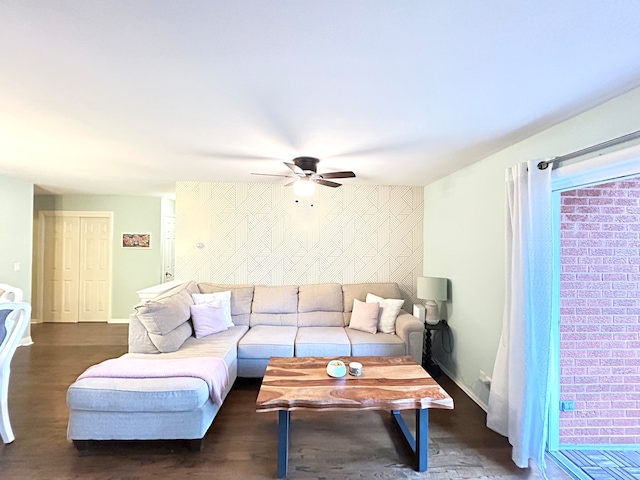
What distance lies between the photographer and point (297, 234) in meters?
4.62

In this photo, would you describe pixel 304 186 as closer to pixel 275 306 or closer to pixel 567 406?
pixel 275 306

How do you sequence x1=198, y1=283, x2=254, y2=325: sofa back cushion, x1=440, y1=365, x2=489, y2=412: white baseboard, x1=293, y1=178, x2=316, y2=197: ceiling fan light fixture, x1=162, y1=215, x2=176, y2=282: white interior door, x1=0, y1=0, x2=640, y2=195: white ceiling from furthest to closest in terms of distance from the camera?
x1=162, y1=215, x2=176, y2=282: white interior door
x1=198, y1=283, x2=254, y2=325: sofa back cushion
x1=293, y1=178, x2=316, y2=197: ceiling fan light fixture
x1=440, y1=365, x2=489, y2=412: white baseboard
x1=0, y1=0, x2=640, y2=195: white ceiling

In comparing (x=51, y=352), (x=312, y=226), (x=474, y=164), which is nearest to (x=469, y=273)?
(x=474, y=164)

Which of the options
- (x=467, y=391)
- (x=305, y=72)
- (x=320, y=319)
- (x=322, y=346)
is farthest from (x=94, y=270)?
(x=467, y=391)

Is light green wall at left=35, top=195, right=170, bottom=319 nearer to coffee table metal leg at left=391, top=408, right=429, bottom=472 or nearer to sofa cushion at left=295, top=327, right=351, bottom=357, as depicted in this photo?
sofa cushion at left=295, top=327, right=351, bottom=357

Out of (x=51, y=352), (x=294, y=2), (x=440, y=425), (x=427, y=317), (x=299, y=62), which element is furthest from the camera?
(x=51, y=352)

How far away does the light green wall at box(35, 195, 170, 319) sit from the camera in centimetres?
591

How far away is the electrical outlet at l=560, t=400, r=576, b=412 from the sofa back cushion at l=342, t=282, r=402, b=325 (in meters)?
2.14

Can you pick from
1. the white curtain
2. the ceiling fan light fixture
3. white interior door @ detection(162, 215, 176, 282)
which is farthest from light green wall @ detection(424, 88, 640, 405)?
white interior door @ detection(162, 215, 176, 282)

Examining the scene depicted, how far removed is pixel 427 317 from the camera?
380 cm

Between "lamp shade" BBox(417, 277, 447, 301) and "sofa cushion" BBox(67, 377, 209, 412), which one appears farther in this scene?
"lamp shade" BBox(417, 277, 447, 301)

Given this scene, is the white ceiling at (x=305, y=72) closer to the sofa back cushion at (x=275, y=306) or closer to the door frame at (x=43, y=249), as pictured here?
the sofa back cushion at (x=275, y=306)

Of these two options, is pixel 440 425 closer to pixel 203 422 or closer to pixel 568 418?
pixel 568 418

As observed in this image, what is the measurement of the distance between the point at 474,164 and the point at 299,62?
7.84ft
